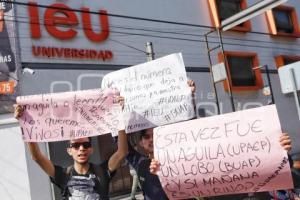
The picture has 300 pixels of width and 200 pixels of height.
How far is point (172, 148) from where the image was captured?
11.9 ft

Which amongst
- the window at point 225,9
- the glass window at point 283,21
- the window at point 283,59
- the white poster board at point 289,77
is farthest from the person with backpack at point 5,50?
the glass window at point 283,21

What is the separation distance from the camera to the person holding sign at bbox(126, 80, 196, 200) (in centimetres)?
369

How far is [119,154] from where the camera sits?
375 cm

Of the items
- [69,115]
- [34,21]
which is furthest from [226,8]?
[69,115]

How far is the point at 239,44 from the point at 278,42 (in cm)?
245

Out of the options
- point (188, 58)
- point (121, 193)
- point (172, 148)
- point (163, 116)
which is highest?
point (188, 58)

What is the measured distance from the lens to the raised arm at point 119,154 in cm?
372

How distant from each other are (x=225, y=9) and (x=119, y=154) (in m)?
13.3

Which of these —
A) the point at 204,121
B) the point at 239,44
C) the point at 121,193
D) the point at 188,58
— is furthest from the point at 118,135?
the point at 239,44

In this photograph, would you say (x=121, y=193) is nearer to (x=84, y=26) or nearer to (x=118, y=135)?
(x=84, y=26)

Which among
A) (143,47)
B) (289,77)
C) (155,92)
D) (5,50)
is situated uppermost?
(143,47)

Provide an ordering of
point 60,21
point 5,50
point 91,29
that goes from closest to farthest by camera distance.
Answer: point 5,50, point 60,21, point 91,29

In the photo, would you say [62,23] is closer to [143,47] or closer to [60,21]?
[60,21]

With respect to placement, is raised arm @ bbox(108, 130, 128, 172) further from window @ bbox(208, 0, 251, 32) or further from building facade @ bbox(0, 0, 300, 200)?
window @ bbox(208, 0, 251, 32)
